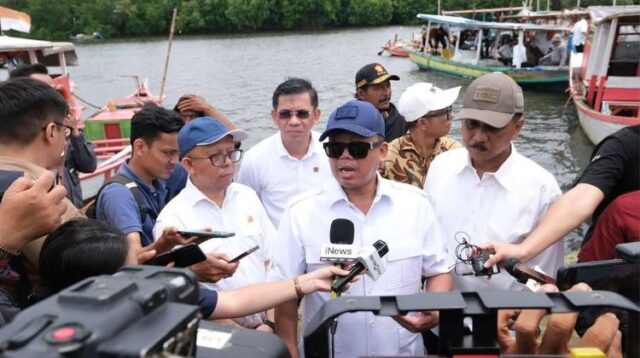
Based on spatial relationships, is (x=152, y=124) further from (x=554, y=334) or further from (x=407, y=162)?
(x=554, y=334)

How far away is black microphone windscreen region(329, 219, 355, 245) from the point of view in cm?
204

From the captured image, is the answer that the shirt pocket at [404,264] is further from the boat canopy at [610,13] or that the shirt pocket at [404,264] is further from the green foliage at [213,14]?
the green foliage at [213,14]

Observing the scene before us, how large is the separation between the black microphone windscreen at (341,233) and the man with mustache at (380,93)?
8.84ft

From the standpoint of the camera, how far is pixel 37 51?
13.7m

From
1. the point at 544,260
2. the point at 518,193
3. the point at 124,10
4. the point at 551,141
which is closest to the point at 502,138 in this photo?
the point at 518,193

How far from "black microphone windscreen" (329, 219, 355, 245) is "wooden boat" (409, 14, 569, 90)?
21442mm

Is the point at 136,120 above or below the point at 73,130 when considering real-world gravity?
above

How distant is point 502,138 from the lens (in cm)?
253

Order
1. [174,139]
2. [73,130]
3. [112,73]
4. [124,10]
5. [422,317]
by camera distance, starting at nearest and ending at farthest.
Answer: [422,317] → [174,139] → [73,130] → [112,73] → [124,10]

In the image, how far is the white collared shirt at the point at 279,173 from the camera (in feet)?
12.5

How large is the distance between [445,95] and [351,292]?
1.99m

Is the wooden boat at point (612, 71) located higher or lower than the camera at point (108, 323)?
lower

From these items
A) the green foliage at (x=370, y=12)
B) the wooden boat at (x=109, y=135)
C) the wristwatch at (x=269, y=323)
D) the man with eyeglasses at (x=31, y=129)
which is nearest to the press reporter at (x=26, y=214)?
the man with eyeglasses at (x=31, y=129)

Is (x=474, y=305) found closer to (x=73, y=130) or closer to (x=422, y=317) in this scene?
(x=422, y=317)
